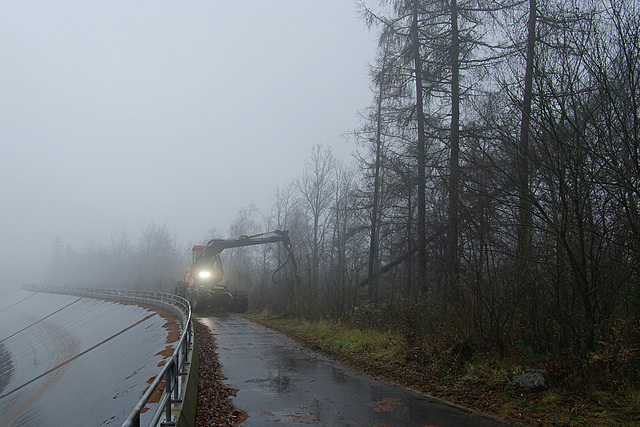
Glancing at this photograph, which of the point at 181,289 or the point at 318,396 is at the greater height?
the point at 181,289

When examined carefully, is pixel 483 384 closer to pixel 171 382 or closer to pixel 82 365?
pixel 171 382

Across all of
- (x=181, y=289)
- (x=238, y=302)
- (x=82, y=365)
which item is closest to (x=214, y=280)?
(x=238, y=302)

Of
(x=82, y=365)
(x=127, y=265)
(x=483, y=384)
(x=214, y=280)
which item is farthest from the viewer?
(x=127, y=265)

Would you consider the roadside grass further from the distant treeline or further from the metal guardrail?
the distant treeline

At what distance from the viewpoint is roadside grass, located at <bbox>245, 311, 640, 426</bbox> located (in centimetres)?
666

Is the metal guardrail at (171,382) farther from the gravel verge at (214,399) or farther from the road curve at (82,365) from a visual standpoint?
the road curve at (82,365)

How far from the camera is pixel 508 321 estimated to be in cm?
948

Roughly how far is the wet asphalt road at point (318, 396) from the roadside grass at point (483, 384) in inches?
19.0

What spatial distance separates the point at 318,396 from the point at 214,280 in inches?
848

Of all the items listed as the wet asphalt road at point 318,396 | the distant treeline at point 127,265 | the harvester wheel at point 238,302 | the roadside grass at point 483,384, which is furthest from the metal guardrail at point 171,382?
the distant treeline at point 127,265

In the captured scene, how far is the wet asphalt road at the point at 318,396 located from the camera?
689 cm

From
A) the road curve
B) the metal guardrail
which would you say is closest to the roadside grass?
the metal guardrail

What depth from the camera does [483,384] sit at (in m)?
8.51

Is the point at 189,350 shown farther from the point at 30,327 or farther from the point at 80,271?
the point at 80,271
